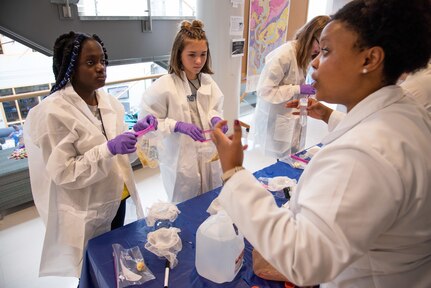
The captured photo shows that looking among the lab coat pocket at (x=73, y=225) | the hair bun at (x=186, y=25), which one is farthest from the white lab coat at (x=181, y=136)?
the lab coat pocket at (x=73, y=225)

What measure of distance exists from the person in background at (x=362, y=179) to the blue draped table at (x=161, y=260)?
13.8 inches

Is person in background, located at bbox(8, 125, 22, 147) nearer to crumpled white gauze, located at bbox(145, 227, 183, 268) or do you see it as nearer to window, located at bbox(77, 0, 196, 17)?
window, located at bbox(77, 0, 196, 17)

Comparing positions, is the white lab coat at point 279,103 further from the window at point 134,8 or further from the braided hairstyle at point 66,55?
the window at point 134,8

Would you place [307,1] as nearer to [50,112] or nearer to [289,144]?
[289,144]

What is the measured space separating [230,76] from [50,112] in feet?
7.03

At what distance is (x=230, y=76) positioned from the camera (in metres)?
3.07

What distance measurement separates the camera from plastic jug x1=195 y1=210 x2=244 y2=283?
0.95 m

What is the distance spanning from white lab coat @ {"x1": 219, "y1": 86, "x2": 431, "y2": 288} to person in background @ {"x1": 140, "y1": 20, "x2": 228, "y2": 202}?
1.07 meters

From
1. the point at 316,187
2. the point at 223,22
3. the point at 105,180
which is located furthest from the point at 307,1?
the point at 316,187

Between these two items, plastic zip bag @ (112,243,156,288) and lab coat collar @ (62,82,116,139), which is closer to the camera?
plastic zip bag @ (112,243,156,288)

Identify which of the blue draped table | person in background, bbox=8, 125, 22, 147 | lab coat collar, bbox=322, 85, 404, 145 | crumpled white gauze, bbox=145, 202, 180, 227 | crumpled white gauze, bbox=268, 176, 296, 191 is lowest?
person in background, bbox=8, 125, 22, 147

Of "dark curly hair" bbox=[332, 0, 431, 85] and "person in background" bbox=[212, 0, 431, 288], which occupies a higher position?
"dark curly hair" bbox=[332, 0, 431, 85]

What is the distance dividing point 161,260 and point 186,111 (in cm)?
99

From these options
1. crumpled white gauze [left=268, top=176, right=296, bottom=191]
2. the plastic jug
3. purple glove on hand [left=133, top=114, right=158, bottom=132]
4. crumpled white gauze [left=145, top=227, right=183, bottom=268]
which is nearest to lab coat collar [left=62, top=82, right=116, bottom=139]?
purple glove on hand [left=133, top=114, right=158, bottom=132]
